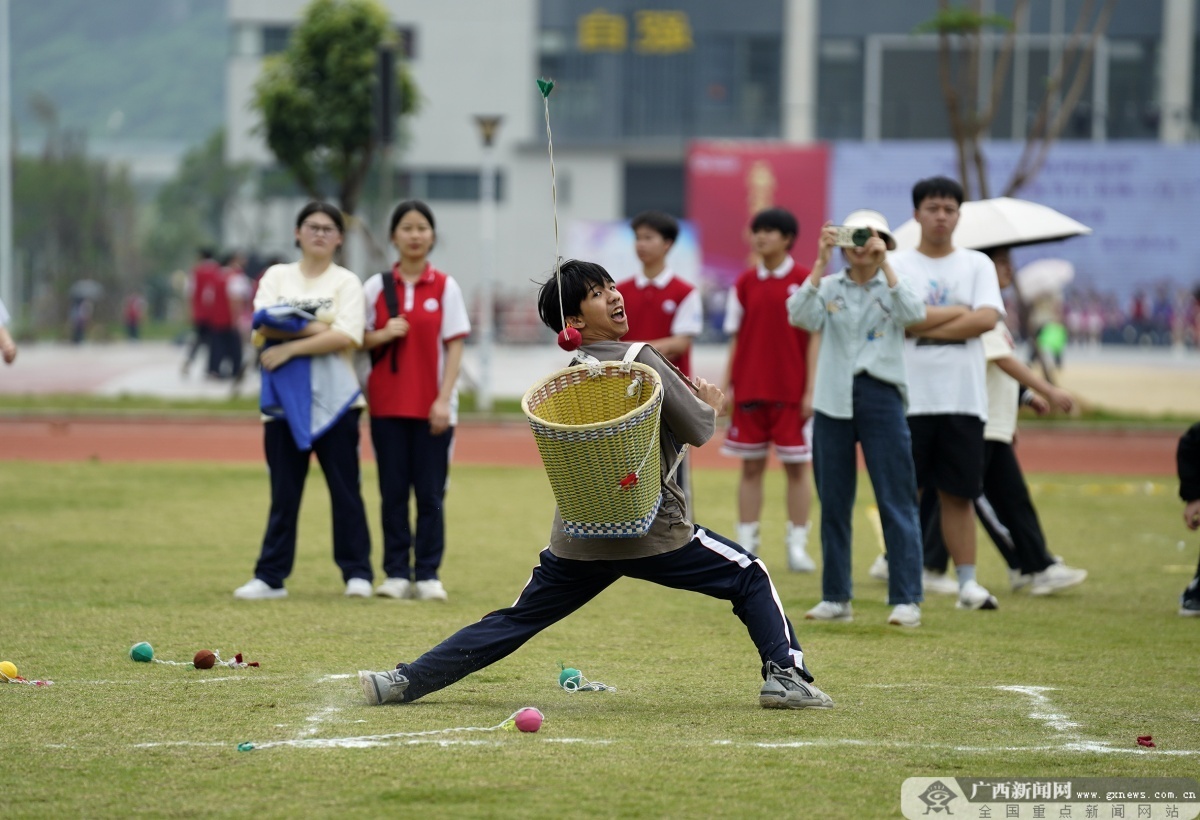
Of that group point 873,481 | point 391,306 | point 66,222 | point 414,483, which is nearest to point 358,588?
point 414,483

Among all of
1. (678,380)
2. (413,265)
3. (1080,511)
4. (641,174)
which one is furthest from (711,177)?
(678,380)

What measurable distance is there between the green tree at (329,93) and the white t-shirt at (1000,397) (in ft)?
51.4

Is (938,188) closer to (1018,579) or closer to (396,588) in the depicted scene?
(1018,579)

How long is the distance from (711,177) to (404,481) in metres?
29.8

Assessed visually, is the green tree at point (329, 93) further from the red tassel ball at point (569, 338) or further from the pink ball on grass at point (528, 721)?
the pink ball on grass at point (528, 721)

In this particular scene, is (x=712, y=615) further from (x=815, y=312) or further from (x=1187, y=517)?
(x=1187, y=517)

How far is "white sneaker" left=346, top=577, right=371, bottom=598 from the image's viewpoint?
8180mm

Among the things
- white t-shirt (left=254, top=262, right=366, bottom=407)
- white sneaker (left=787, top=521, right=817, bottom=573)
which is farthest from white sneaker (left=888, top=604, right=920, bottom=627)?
white t-shirt (left=254, top=262, right=366, bottom=407)

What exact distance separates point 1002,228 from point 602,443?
4.15 metres

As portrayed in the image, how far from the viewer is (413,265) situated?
8.20 metres

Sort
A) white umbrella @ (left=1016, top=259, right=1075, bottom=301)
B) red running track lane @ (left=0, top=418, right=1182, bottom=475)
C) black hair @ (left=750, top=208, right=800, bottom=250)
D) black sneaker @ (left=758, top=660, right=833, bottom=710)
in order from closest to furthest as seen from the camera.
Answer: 1. black sneaker @ (left=758, top=660, right=833, bottom=710)
2. black hair @ (left=750, top=208, right=800, bottom=250)
3. red running track lane @ (left=0, top=418, right=1182, bottom=475)
4. white umbrella @ (left=1016, top=259, right=1075, bottom=301)

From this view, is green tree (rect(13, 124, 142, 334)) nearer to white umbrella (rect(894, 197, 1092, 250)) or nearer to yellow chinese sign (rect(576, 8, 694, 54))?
yellow chinese sign (rect(576, 8, 694, 54))

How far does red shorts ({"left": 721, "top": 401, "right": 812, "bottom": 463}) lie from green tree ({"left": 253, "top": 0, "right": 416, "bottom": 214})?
566 inches

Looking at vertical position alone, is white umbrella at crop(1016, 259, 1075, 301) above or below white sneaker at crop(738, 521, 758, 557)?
above
